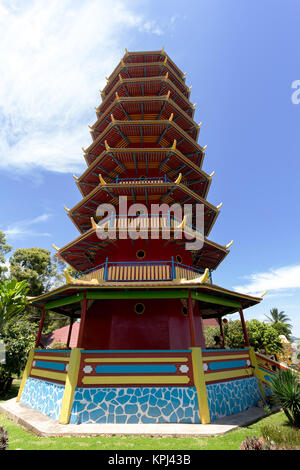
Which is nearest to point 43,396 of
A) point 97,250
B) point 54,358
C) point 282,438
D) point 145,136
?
point 54,358

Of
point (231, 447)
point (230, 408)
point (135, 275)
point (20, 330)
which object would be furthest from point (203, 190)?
point (20, 330)

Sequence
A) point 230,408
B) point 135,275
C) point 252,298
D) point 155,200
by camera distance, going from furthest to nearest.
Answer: point 155,200
point 252,298
point 135,275
point 230,408

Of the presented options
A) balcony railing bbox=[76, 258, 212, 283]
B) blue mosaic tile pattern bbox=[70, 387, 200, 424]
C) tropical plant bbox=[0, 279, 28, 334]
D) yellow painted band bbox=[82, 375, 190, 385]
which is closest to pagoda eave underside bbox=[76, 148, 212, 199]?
balcony railing bbox=[76, 258, 212, 283]

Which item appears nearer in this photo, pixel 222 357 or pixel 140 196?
pixel 222 357

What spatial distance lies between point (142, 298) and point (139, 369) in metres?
2.77

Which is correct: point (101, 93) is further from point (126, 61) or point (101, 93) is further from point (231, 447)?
point (231, 447)

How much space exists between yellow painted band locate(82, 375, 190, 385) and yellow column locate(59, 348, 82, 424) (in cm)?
41

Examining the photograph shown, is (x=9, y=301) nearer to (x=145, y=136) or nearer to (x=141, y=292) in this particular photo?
(x=141, y=292)

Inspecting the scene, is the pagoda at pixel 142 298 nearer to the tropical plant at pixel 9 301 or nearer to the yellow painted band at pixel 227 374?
the yellow painted band at pixel 227 374

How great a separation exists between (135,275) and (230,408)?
6.75 meters

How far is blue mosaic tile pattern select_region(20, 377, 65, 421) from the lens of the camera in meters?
9.09

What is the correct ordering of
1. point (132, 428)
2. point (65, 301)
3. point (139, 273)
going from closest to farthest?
1. point (132, 428)
2. point (139, 273)
3. point (65, 301)

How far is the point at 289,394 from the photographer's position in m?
8.28

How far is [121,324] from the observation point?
11.5m
